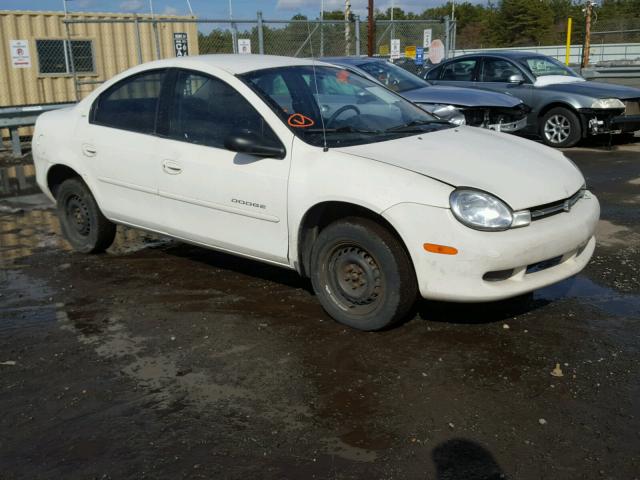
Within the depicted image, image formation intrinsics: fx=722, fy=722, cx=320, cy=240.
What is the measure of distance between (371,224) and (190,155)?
156 cm

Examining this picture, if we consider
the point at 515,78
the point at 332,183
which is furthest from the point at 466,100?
the point at 332,183

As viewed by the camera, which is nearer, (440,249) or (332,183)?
(440,249)

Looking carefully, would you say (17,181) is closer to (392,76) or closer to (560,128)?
(392,76)

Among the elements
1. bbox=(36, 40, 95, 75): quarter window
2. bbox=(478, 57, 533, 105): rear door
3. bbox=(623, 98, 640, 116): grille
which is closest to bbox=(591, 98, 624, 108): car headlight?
bbox=(623, 98, 640, 116): grille

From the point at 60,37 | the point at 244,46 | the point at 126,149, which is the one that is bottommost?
the point at 126,149

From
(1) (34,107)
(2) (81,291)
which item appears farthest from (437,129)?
(1) (34,107)

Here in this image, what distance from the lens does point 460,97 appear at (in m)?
11.1

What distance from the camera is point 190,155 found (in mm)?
5148

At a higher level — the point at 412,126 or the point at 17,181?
the point at 412,126

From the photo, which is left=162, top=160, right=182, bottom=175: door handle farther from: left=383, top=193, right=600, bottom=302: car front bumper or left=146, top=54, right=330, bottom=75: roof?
left=383, top=193, right=600, bottom=302: car front bumper

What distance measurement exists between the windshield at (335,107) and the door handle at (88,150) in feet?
5.24

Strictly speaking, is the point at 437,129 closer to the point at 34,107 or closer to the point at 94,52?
the point at 34,107

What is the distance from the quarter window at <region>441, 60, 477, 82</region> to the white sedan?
7.76 meters

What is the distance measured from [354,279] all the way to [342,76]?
6.38 ft
